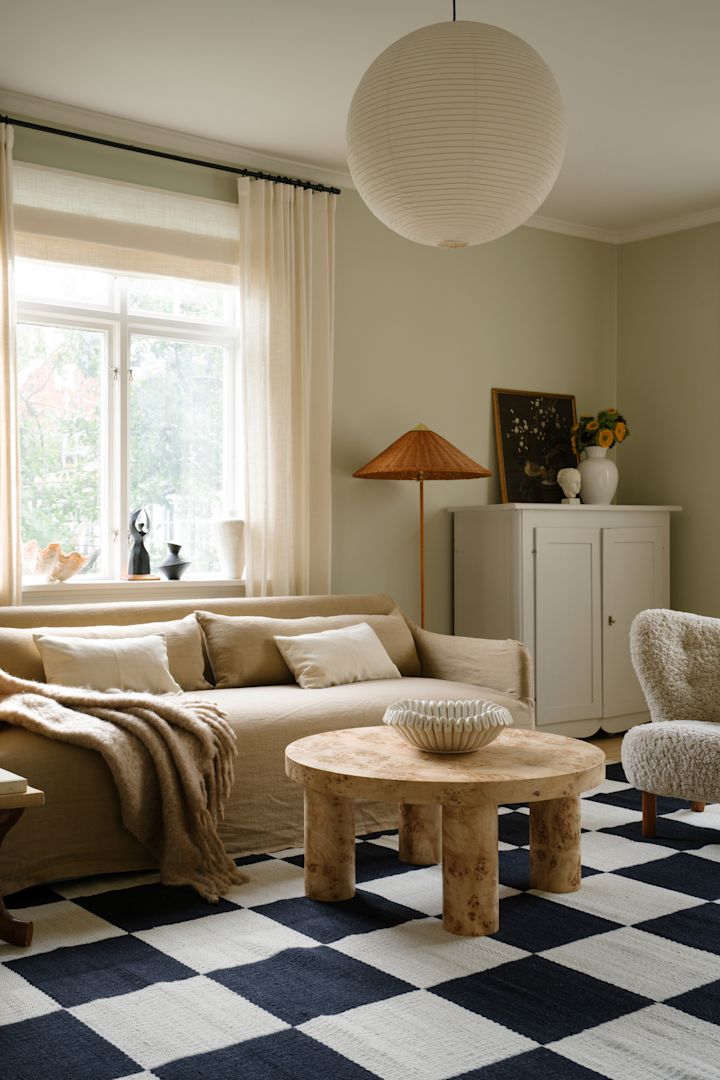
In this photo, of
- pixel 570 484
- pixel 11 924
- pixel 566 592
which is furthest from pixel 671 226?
pixel 11 924

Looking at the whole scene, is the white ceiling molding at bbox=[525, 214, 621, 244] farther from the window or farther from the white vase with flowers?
the window

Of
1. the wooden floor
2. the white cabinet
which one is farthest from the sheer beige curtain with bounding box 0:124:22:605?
the wooden floor

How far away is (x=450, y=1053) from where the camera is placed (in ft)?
6.70

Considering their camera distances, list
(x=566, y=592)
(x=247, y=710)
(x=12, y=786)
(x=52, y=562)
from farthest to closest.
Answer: (x=566, y=592) → (x=52, y=562) → (x=247, y=710) → (x=12, y=786)

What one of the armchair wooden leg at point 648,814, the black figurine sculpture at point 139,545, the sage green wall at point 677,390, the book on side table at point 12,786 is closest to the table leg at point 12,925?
the book on side table at point 12,786

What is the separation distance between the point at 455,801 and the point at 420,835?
0.72m

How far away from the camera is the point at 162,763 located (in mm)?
3107

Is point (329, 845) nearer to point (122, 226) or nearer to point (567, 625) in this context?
point (567, 625)

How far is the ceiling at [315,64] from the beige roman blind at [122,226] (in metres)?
0.29

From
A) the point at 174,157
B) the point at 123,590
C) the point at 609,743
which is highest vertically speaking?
the point at 174,157

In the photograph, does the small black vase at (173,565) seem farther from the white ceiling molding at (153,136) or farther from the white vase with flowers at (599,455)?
the white vase with flowers at (599,455)

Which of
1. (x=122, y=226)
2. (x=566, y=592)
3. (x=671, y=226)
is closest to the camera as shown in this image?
(x=122, y=226)

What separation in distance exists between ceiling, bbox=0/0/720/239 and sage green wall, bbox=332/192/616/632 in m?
0.63

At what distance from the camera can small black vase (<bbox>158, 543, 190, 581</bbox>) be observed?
448cm
